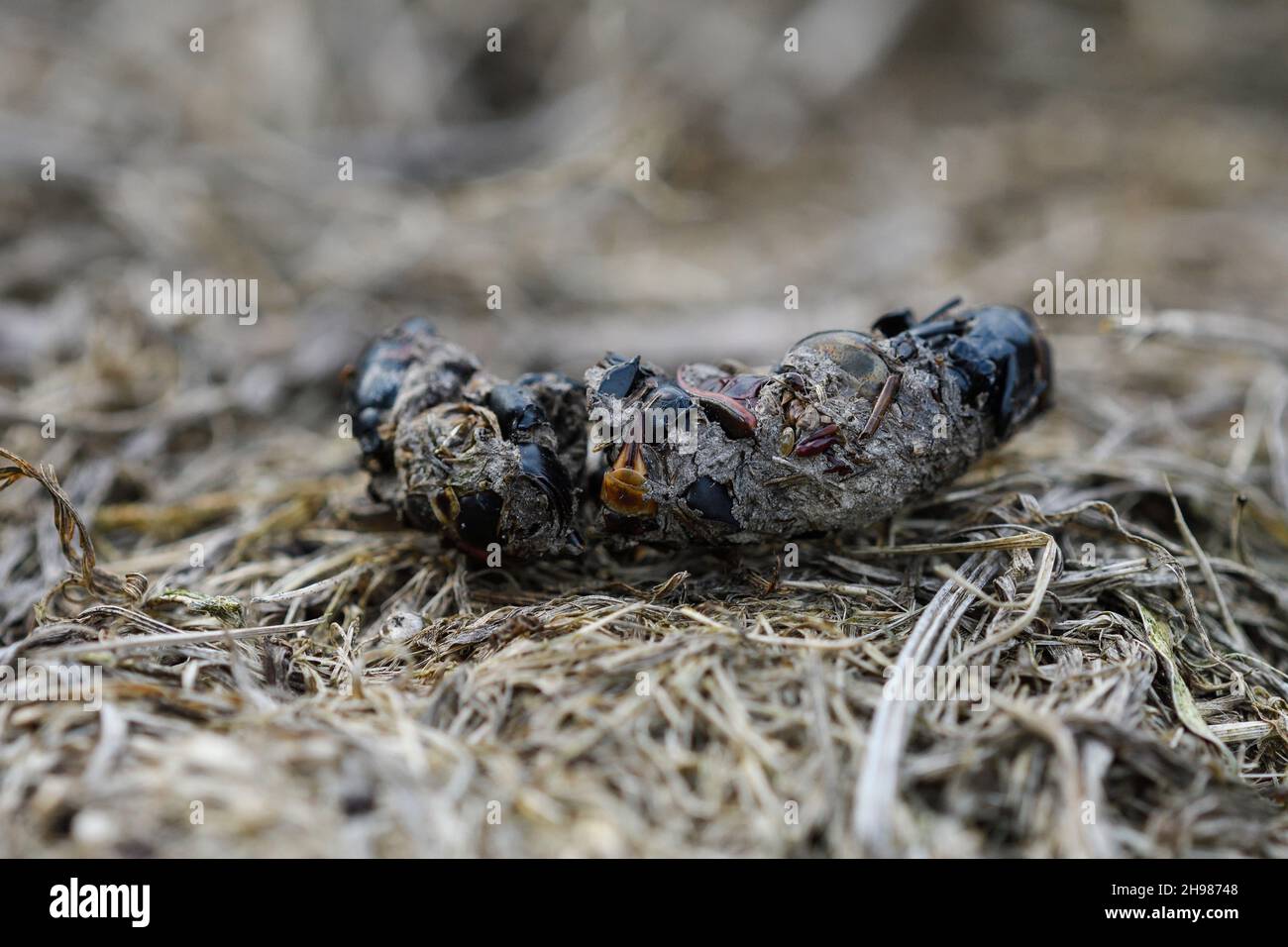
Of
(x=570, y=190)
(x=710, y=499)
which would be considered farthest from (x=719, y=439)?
(x=570, y=190)

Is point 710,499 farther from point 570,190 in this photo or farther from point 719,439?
point 570,190

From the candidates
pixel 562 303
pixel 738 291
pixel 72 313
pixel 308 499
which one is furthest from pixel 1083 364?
pixel 72 313

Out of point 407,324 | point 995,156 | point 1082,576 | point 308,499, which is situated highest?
point 995,156

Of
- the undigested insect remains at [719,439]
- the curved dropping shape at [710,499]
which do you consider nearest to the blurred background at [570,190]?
the undigested insect remains at [719,439]

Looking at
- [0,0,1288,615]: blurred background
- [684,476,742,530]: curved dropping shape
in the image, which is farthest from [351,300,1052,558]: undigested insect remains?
[0,0,1288,615]: blurred background

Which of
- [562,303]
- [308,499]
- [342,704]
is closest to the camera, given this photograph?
[342,704]

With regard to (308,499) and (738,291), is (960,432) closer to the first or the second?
(308,499)

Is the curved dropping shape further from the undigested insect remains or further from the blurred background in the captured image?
the blurred background

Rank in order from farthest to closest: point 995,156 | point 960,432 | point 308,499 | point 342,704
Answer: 1. point 995,156
2. point 308,499
3. point 960,432
4. point 342,704
